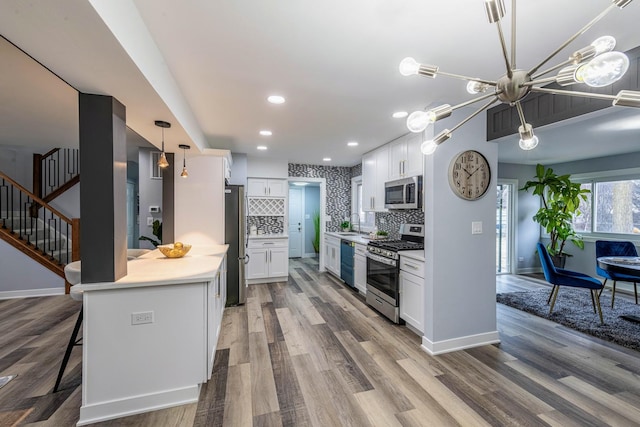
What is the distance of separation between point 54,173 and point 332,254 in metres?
5.79

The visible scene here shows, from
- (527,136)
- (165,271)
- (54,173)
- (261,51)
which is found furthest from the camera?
(54,173)

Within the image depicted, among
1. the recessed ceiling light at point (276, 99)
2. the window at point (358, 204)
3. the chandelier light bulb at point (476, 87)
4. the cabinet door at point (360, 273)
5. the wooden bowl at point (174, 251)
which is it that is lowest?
the cabinet door at point (360, 273)

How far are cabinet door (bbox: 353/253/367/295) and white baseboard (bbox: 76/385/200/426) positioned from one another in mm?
2787

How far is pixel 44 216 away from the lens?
5.12 m

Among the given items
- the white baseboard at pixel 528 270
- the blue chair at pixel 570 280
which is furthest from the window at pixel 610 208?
the blue chair at pixel 570 280

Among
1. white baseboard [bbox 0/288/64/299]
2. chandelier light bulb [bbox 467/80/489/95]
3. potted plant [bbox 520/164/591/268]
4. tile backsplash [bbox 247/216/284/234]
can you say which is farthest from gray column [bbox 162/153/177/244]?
potted plant [bbox 520/164/591/268]

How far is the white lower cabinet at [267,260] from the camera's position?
512 cm

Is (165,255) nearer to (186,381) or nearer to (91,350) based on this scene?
(91,350)

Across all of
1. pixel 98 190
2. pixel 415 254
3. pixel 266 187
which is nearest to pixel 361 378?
pixel 415 254

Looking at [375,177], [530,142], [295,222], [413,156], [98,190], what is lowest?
[295,222]

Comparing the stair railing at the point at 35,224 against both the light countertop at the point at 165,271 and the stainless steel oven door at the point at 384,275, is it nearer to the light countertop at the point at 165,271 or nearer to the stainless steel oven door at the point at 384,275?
the light countertop at the point at 165,271

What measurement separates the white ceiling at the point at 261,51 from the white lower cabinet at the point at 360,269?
2.13 meters

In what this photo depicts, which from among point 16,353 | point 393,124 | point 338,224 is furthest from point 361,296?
point 16,353

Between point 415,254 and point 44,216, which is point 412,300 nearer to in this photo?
point 415,254
